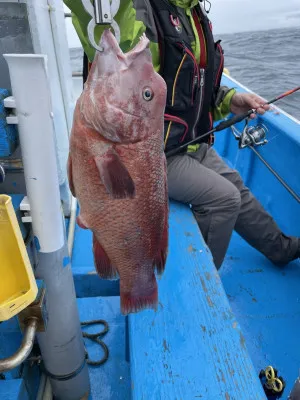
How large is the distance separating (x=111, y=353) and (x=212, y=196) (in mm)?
1166

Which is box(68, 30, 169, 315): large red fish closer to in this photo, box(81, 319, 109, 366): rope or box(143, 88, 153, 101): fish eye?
box(143, 88, 153, 101): fish eye

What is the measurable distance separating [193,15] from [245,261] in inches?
80.0

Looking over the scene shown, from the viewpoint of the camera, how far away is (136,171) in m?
1.06

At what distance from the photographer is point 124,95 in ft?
3.32

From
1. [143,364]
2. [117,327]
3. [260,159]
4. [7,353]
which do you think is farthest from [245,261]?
[7,353]

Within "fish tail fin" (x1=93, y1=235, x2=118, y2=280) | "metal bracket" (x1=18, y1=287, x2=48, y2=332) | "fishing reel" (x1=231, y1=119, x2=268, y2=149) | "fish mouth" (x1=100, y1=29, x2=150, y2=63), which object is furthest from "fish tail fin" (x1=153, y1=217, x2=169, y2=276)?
"fishing reel" (x1=231, y1=119, x2=268, y2=149)

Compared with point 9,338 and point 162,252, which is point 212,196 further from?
point 9,338

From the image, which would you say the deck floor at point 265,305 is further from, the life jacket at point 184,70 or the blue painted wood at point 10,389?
the blue painted wood at point 10,389

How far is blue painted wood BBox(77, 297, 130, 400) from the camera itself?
194 cm

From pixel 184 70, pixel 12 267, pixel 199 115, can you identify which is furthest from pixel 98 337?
pixel 184 70

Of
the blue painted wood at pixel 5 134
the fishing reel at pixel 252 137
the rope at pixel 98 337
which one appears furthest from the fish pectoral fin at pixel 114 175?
the fishing reel at pixel 252 137

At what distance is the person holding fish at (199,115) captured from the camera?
2.16 metres

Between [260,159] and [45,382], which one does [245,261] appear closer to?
[260,159]

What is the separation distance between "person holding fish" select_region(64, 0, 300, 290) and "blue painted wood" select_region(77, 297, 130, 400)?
837mm
